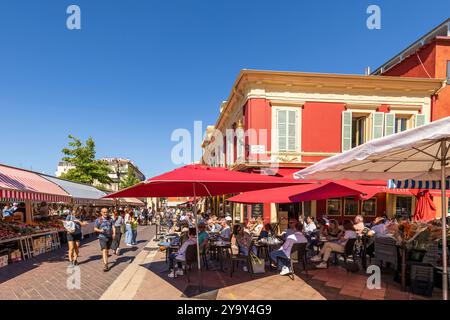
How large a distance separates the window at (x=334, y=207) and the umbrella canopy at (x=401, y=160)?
8.72 metres

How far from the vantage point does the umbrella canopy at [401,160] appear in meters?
2.68

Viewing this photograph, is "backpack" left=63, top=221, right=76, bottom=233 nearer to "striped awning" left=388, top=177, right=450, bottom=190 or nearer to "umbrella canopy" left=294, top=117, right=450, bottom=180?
"umbrella canopy" left=294, top=117, right=450, bottom=180

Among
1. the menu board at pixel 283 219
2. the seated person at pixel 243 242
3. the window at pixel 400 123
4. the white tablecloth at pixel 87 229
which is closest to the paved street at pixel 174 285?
the seated person at pixel 243 242

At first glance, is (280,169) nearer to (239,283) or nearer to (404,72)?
(239,283)

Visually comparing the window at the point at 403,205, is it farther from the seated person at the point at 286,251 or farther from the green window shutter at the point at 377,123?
the seated person at the point at 286,251

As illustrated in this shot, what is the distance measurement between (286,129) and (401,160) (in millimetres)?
9757

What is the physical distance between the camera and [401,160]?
14.5 feet

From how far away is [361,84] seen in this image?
1421cm

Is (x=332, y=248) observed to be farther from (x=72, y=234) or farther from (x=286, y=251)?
(x=72, y=234)

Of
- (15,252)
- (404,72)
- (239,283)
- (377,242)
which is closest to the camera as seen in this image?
(239,283)

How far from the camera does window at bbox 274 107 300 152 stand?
1402 cm

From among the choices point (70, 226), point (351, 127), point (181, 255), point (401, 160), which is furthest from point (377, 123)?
point (70, 226)
